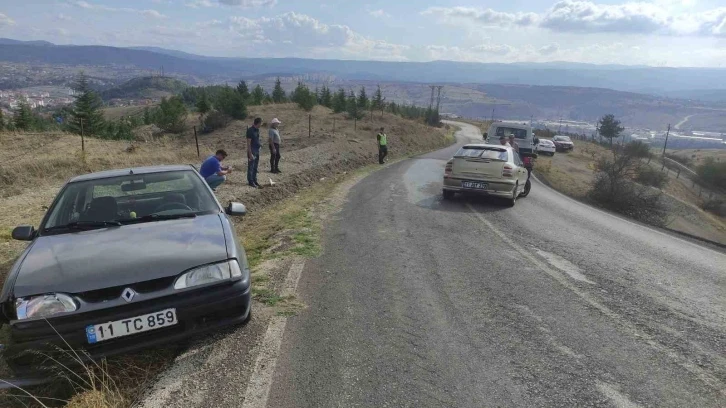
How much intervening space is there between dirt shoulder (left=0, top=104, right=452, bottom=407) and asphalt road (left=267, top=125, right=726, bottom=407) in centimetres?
48

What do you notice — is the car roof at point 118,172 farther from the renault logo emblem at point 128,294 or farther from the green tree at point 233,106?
the green tree at point 233,106

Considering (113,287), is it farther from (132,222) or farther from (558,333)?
(558,333)

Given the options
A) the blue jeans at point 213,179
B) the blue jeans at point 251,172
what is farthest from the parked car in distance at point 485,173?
the blue jeans at point 213,179

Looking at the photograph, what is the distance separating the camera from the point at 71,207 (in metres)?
4.39

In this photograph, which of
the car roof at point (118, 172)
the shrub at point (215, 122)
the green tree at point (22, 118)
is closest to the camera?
the car roof at point (118, 172)

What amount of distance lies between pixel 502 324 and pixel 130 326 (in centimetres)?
324

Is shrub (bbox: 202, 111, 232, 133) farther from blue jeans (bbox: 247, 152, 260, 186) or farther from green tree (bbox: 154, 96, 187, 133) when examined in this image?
blue jeans (bbox: 247, 152, 260, 186)

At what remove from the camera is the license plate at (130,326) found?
3000 millimetres

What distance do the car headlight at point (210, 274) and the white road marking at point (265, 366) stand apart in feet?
2.02

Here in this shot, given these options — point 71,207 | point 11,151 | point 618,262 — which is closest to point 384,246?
point 618,262

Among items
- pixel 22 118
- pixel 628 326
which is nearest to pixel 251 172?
pixel 628 326

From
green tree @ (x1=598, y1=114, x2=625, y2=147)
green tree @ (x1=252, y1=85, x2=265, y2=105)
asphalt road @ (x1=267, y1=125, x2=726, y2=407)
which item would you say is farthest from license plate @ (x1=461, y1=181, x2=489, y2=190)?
green tree @ (x1=598, y1=114, x2=625, y2=147)

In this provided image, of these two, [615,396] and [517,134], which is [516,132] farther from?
[615,396]

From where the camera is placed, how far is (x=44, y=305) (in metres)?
2.99
